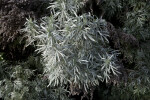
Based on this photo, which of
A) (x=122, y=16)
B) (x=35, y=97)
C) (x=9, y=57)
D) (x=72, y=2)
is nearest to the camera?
(x=72, y=2)

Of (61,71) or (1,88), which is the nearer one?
(61,71)

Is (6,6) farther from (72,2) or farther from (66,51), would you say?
(66,51)

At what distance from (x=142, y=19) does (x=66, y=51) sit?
86 cm

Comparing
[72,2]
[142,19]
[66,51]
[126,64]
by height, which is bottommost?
[126,64]

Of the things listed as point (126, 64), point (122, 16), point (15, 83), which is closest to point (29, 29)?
point (15, 83)

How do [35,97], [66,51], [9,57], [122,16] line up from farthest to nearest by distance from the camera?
[9,57] < [122,16] < [35,97] < [66,51]

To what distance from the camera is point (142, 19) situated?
6.28 feet

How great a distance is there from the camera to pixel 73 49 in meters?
1.65

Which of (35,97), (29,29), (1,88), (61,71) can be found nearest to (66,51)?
(61,71)

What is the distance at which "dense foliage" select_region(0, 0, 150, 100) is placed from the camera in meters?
1.58

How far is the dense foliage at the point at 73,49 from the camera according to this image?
1585 millimetres

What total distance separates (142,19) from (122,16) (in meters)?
0.22

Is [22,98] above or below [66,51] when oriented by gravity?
below

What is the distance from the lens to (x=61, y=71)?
1.60 metres
